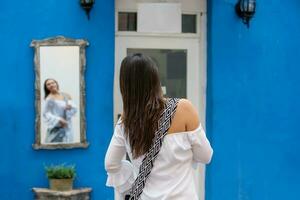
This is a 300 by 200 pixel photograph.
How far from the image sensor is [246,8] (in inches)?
260

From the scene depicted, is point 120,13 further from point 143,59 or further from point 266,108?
point 143,59

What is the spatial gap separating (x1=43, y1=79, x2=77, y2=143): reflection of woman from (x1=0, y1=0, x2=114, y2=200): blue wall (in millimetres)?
137

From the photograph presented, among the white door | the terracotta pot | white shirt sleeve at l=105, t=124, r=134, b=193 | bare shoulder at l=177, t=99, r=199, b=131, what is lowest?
the terracotta pot

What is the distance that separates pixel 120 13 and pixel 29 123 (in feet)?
4.78

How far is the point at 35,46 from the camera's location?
621 cm

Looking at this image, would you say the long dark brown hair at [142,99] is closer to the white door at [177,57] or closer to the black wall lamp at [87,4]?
the black wall lamp at [87,4]

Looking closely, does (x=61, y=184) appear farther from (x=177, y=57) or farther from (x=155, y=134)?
(x=155, y=134)

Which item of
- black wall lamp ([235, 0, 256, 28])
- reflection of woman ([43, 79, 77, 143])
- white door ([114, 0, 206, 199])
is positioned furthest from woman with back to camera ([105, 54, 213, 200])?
black wall lamp ([235, 0, 256, 28])

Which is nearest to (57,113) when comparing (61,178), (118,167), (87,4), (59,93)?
(59,93)

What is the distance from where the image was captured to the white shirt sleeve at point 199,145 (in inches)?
126

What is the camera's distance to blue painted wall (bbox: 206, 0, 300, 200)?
22.1ft

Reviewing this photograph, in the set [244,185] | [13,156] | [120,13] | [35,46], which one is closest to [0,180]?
[13,156]

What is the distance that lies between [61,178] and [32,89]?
898mm

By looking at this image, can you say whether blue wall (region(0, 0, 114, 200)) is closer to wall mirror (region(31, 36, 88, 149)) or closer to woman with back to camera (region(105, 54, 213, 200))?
wall mirror (region(31, 36, 88, 149))
